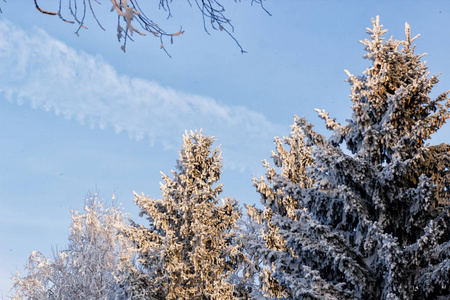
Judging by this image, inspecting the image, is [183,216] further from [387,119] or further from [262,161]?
[387,119]

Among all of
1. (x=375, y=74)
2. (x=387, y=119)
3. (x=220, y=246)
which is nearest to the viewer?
(x=387, y=119)

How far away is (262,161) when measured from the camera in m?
12.6

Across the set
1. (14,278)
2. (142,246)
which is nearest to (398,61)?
(142,246)

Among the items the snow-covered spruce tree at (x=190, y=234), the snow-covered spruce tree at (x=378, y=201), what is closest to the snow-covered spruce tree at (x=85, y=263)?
the snow-covered spruce tree at (x=190, y=234)

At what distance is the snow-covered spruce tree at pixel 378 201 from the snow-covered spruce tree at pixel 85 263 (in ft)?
24.0

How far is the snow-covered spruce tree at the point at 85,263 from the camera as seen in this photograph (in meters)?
15.5

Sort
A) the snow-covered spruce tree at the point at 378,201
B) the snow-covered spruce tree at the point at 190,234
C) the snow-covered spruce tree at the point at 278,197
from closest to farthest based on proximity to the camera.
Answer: the snow-covered spruce tree at the point at 378,201, the snow-covered spruce tree at the point at 278,197, the snow-covered spruce tree at the point at 190,234

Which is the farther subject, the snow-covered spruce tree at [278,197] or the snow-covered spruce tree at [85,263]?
the snow-covered spruce tree at [85,263]

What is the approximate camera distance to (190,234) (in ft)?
45.0

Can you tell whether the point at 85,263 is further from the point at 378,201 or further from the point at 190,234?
the point at 378,201

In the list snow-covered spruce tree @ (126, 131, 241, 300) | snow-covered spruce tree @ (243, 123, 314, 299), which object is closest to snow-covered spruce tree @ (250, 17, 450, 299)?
snow-covered spruce tree @ (243, 123, 314, 299)

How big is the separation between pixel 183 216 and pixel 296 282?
650cm

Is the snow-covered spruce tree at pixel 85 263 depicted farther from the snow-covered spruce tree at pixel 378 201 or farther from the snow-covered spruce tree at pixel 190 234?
the snow-covered spruce tree at pixel 378 201

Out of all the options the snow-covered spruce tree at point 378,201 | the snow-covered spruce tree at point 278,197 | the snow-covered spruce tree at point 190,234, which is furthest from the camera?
the snow-covered spruce tree at point 190,234
